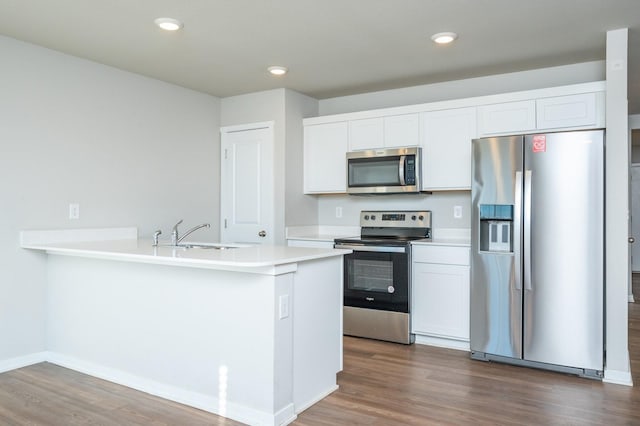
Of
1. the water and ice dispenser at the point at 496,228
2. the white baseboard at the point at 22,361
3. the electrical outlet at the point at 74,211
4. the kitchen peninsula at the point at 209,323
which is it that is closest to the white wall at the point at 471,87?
the water and ice dispenser at the point at 496,228

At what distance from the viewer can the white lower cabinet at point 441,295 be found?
3881 mm

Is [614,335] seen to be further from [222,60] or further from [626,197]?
[222,60]

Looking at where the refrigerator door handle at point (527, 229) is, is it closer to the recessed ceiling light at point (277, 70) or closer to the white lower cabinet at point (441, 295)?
the white lower cabinet at point (441, 295)

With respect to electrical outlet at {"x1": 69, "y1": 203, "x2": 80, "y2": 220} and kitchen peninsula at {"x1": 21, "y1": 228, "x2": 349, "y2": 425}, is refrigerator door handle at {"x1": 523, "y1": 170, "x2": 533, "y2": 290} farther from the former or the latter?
electrical outlet at {"x1": 69, "y1": 203, "x2": 80, "y2": 220}

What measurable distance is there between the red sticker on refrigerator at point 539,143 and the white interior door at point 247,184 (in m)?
2.47

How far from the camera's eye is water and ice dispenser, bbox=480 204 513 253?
350 centimetres

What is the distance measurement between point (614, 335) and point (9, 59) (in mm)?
4598

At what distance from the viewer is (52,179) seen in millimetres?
3615

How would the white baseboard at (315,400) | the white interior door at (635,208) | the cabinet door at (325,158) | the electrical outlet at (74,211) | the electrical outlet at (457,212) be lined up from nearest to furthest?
the white baseboard at (315,400) → the electrical outlet at (74,211) → the electrical outlet at (457,212) → the cabinet door at (325,158) → the white interior door at (635,208)

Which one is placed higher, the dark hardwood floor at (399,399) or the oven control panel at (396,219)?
the oven control panel at (396,219)

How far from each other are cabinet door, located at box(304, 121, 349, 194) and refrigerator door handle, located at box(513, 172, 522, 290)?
69.5 inches

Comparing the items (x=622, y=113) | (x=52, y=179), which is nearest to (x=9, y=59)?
(x=52, y=179)

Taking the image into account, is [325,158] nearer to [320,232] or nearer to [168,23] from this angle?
[320,232]

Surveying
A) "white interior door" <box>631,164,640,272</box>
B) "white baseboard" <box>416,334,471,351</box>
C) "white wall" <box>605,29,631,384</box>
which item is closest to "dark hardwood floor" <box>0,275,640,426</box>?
"white wall" <box>605,29,631,384</box>
